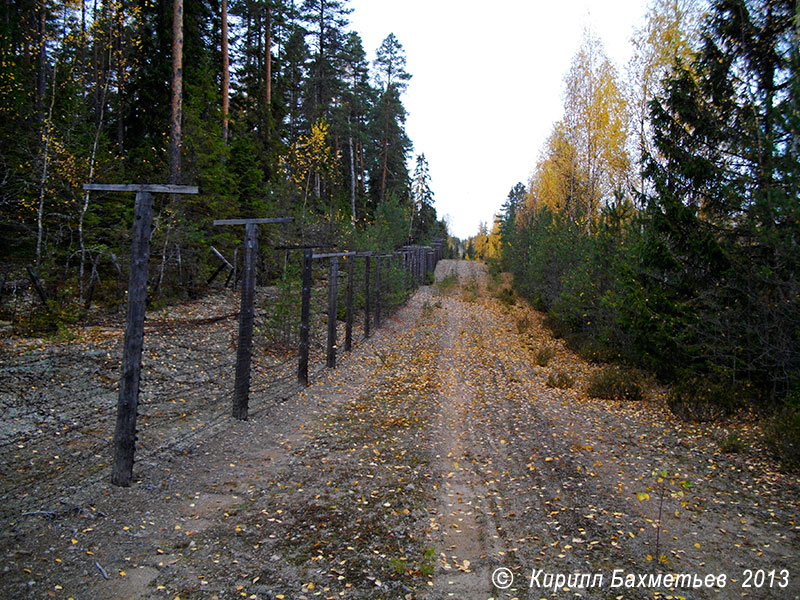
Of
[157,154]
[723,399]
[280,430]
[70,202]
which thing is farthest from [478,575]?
[157,154]

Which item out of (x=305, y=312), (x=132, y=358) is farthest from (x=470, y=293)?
(x=132, y=358)

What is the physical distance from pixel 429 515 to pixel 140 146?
57.6ft

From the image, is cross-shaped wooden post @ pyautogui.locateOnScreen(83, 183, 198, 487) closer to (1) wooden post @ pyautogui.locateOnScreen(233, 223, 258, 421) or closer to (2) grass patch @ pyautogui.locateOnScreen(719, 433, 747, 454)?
(1) wooden post @ pyautogui.locateOnScreen(233, 223, 258, 421)

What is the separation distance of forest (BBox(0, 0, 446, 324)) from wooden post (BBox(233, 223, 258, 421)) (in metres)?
2.67

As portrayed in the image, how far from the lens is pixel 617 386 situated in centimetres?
927

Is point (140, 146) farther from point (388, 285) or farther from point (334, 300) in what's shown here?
point (334, 300)

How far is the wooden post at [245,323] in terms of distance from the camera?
707 cm

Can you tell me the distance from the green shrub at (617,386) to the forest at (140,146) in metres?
8.30

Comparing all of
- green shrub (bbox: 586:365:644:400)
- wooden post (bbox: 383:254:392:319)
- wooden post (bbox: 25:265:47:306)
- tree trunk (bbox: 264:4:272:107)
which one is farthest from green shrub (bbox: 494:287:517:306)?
wooden post (bbox: 25:265:47:306)

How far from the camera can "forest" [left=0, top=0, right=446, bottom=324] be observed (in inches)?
439

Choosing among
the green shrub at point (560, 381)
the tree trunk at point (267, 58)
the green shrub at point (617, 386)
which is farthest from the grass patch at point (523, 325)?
the tree trunk at point (267, 58)

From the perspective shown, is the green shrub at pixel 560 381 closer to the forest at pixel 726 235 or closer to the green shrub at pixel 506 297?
the forest at pixel 726 235

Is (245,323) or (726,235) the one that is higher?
(726,235)

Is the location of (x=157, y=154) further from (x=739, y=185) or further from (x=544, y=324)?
(x=739, y=185)
